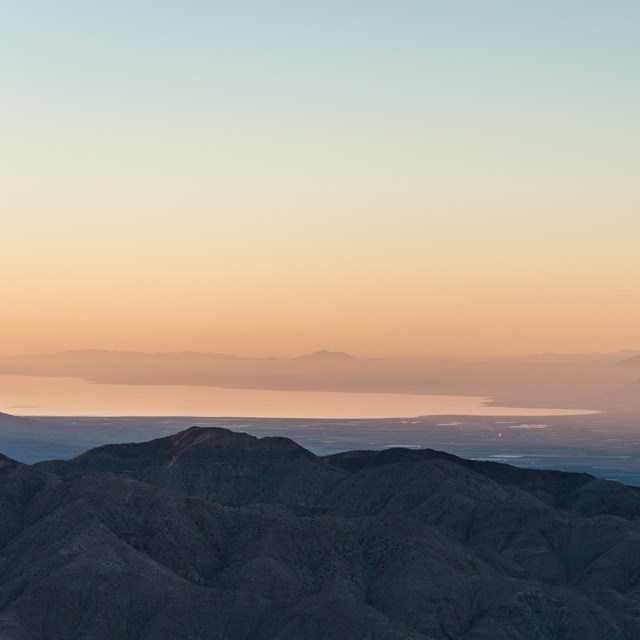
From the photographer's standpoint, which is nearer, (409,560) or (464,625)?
(464,625)

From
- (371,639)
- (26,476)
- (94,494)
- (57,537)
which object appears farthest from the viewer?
(26,476)

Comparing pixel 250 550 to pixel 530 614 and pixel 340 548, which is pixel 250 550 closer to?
pixel 340 548

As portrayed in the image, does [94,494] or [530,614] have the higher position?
[94,494]

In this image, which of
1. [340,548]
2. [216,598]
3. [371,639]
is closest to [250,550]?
[340,548]

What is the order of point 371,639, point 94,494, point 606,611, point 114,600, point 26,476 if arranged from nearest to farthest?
point 371,639
point 114,600
point 606,611
point 94,494
point 26,476

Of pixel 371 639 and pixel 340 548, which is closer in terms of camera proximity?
pixel 371 639

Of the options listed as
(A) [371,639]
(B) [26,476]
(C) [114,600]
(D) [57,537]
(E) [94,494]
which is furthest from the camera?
(B) [26,476]

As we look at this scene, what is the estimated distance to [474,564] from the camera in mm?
162625

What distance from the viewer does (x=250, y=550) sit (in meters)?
166

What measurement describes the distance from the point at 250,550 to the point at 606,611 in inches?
1689

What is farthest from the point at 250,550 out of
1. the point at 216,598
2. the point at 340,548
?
the point at 216,598

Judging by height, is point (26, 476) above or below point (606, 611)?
above

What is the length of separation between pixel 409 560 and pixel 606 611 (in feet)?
75.8

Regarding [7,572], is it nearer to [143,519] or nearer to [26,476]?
[143,519]
